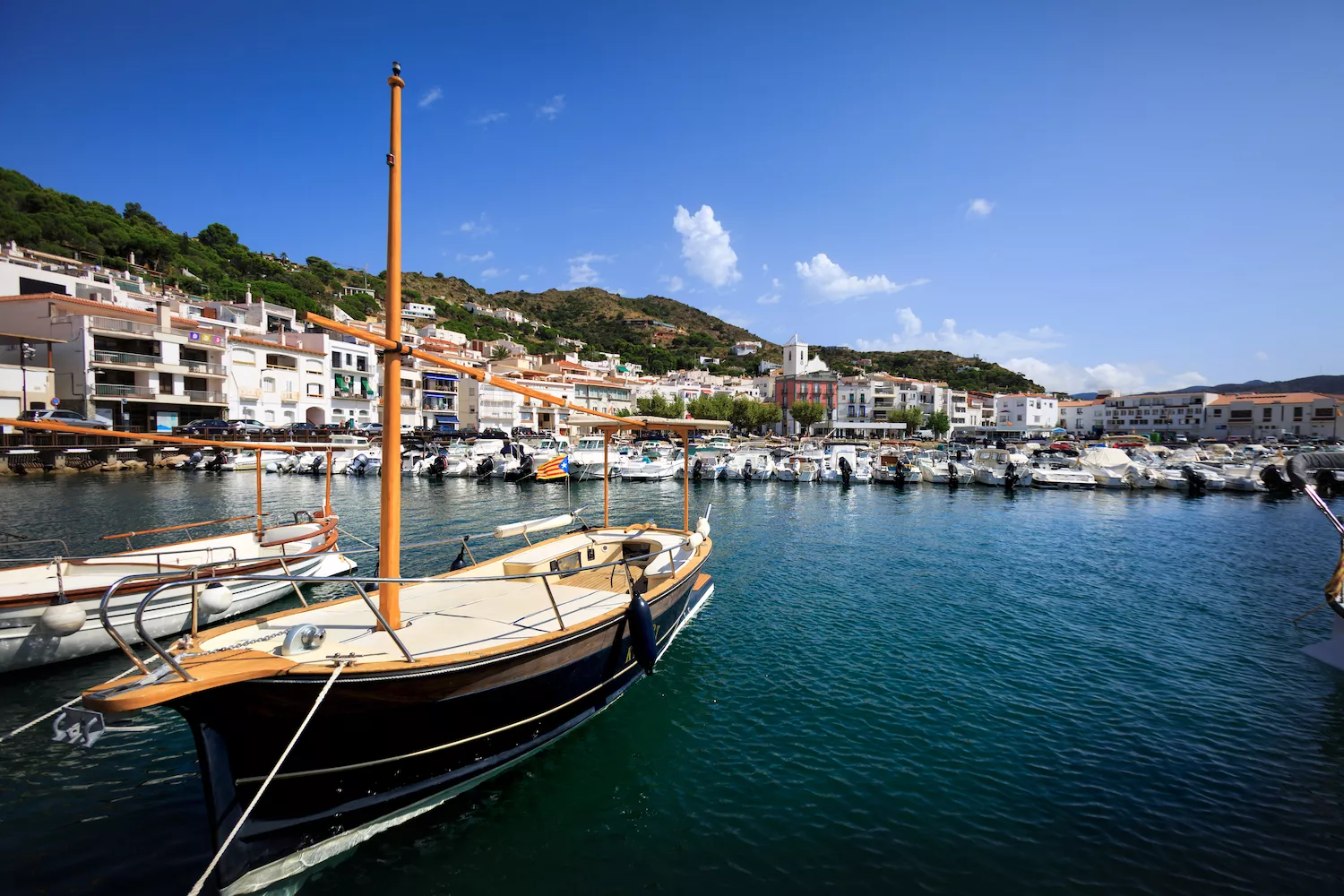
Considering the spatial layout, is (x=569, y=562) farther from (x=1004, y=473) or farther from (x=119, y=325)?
(x=119, y=325)

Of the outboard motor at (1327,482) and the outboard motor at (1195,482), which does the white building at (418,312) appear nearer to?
the outboard motor at (1195,482)

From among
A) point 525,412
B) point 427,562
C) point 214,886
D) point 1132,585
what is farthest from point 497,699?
point 525,412

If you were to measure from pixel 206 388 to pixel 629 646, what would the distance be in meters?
58.0

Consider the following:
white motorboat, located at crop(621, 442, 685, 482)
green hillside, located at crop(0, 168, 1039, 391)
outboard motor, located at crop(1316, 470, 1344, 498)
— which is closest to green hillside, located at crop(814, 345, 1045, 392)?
green hillside, located at crop(0, 168, 1039, 391)

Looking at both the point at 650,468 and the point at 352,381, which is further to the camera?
the point at 352,381

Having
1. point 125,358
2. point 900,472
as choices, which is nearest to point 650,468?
point 900,472

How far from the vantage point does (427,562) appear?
59.9ft

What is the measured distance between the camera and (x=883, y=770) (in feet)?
26.4

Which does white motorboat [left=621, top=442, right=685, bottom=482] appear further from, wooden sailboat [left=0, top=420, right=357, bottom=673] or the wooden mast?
the wooden mast

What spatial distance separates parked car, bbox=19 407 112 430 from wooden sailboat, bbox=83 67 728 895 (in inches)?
1756

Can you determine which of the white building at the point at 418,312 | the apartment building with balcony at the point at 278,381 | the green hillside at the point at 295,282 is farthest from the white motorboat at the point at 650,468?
the white building at the point at 418,312

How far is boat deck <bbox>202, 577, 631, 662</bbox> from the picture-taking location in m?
6.54

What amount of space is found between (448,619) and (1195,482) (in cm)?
5382

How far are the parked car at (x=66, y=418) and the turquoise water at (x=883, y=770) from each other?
39.5m
